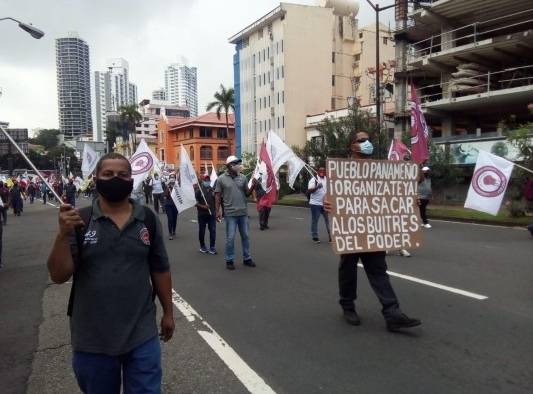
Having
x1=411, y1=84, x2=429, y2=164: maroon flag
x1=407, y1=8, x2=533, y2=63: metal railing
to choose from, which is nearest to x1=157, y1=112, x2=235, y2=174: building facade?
x1=407, y1=8, x2=533, y2=63: metal railing

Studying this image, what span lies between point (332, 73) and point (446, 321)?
52101 millimetres

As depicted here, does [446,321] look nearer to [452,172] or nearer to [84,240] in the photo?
[84,240]

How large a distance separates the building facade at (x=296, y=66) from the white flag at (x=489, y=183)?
134ft

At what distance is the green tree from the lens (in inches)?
4807

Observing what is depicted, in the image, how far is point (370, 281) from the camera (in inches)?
197

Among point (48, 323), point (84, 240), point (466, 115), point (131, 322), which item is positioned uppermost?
point (466, 115)

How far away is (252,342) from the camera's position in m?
4.64

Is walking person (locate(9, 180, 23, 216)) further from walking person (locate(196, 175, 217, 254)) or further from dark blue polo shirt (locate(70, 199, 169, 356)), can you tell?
dark blue polo shirt (locate(70, 199, 169, 356))

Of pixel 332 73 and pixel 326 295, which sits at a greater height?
pixel 332 73

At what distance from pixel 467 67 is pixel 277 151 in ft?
71.0

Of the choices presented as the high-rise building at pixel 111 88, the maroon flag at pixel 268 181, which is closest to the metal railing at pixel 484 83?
the maroon flag at pixel 268 181

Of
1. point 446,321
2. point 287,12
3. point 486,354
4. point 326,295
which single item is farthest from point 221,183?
point 287,12

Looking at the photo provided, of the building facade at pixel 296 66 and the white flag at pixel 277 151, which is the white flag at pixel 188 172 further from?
the building facade at pixel 296 66

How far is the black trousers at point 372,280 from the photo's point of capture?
15.7ft
